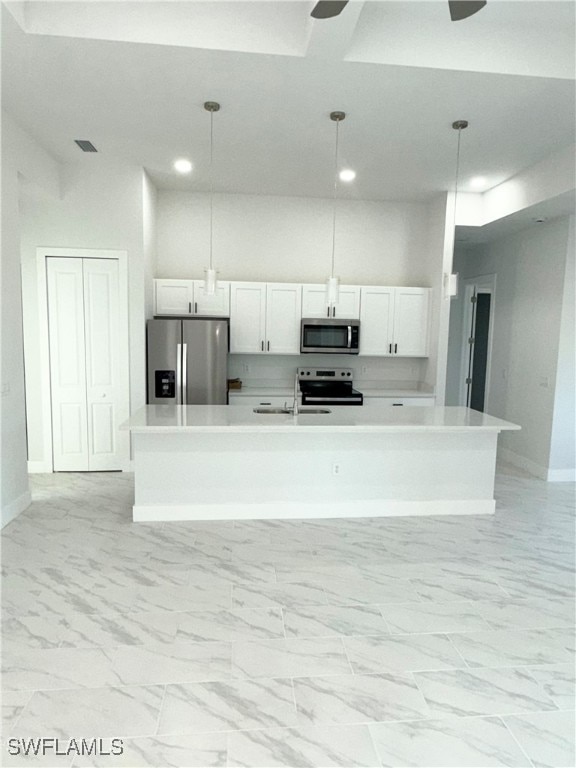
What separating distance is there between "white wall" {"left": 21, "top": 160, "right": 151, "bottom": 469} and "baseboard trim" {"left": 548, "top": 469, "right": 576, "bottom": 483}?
447cm

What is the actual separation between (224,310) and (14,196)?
7.45ft

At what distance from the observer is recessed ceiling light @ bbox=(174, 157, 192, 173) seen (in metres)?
4.44

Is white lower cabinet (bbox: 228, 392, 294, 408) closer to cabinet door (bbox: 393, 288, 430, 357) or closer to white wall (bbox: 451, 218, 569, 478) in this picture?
cabinet door (bbox: 393, 288, 430, 357)

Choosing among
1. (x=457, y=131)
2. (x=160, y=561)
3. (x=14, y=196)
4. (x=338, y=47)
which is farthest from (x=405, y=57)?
(x=160, y=561)

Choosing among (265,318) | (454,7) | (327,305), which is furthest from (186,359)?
(454,7)

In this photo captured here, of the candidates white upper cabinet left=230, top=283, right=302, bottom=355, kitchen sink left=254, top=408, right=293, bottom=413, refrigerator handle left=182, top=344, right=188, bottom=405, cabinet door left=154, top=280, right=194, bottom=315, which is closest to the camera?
kitchen sink left=254, top=408, right=293, bottom=413

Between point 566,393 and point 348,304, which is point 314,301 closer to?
point 348,304

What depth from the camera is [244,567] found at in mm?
3010

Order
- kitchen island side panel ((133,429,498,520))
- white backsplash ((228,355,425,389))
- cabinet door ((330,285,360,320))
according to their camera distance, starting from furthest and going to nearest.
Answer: white backsplash ((228,355,425,389))
cabinet door ((330,285,360,320))
kitchen island side panel ((133,429,498,520))

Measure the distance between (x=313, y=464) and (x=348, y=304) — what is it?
7.78ft

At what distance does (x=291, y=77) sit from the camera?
2.94 metres

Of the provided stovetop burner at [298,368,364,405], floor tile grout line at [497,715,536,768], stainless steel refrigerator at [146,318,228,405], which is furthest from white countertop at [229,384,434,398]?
floor tile grout line at [497,715,536,768]

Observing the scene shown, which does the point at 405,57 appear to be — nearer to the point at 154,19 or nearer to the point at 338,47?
the point at 338,47

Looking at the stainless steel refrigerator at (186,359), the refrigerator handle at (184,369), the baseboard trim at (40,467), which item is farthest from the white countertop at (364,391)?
the baseboard trim at (40,467)
